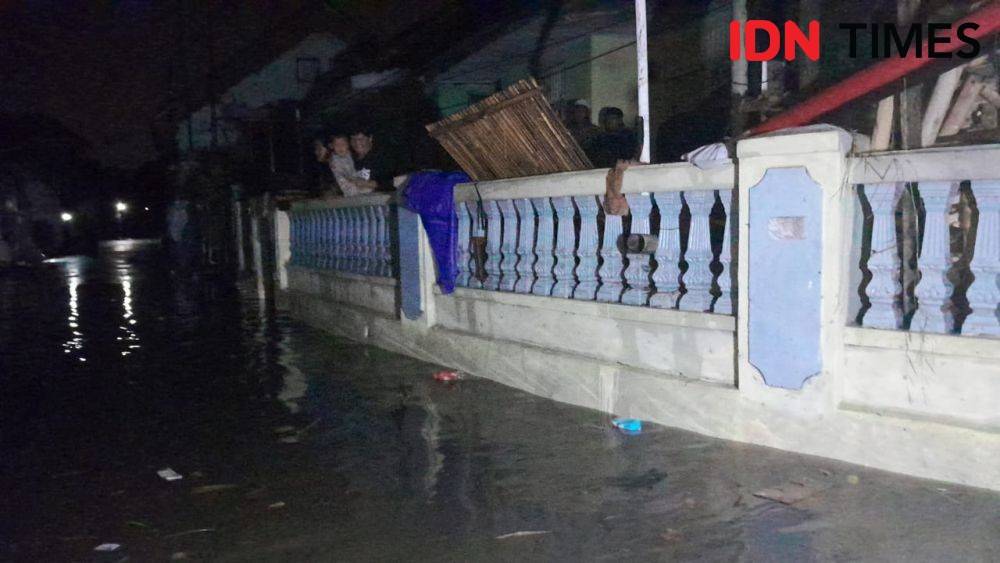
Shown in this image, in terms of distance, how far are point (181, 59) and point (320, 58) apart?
16.0 ft

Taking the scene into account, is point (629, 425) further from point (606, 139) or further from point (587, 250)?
point (606, 139)

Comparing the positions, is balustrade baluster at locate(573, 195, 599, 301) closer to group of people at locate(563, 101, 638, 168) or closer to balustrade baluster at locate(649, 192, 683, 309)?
balustrade baluster at locate(649, 192, 683, 309)

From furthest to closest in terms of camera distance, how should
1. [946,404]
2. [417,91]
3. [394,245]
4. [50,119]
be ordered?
[50,119] → [417,91] → [394,245] → [946,404]

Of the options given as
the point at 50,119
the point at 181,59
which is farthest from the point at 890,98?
the point at 50,119

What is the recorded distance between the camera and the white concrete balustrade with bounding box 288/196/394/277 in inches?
352

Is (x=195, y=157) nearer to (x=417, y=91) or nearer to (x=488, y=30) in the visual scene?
(x=417, y=91)

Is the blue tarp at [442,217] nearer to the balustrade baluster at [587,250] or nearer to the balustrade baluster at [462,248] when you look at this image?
the balustrade baluster at [462,248]

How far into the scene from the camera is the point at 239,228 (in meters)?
20.2

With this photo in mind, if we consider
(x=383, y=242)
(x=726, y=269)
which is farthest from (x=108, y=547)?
(x=383, y=242)

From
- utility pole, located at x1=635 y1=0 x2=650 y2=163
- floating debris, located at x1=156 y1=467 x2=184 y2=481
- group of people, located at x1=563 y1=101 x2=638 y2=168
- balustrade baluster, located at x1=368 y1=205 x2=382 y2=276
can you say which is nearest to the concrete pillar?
utility pole, located at x1=635 y1=0 x2=650 y2=163

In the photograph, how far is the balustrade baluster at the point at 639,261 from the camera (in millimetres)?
5555

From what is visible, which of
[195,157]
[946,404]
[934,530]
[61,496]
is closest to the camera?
[934,530]

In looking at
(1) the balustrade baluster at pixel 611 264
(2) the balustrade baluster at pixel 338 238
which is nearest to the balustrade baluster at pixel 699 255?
(1) the balustrade baluster at pixel 611 264

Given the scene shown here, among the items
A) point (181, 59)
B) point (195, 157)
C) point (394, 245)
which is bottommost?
point (394, 245)
